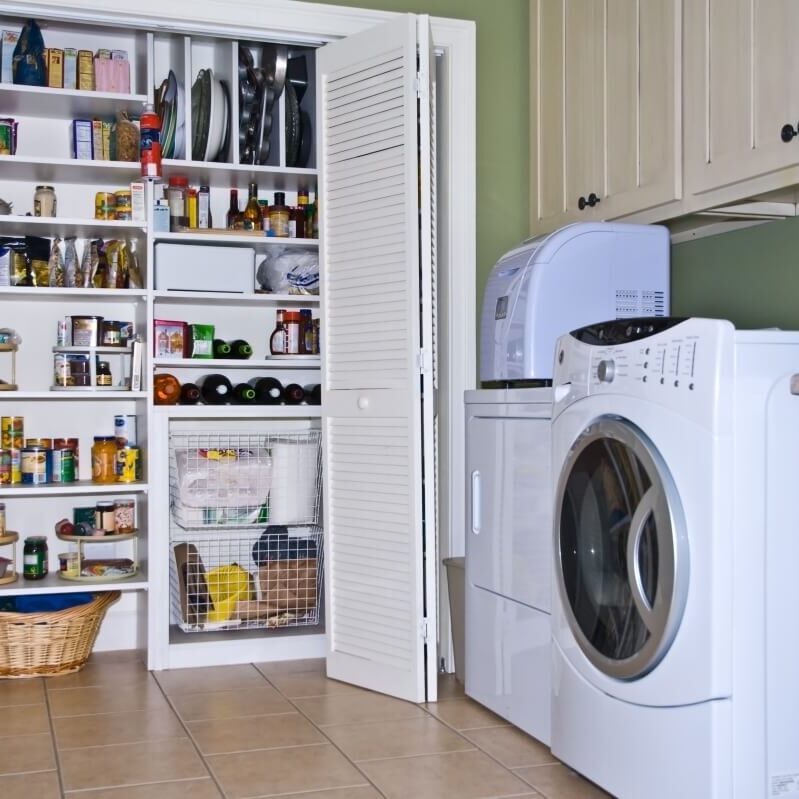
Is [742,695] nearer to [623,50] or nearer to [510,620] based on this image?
[510,620]

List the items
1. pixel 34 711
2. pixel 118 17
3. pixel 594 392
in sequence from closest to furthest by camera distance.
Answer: pixel 594 392 < pixel 34 711 < pixel 118 17

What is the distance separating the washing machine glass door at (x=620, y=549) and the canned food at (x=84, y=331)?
1.91m

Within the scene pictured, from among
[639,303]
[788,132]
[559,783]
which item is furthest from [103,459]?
[788,132]

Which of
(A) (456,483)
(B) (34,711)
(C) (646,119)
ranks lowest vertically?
(B) (34,711)

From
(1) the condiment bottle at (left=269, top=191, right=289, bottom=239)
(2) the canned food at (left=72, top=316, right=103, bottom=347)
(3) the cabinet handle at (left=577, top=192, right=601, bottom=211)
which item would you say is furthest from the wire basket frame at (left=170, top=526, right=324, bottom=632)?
(3) the cabinet handle at (left=577, top=192, right=601, bottom=211)

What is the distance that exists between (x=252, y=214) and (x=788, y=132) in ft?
6.92

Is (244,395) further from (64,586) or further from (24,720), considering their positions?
(24,720)

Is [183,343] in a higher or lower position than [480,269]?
lower

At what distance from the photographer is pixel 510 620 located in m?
2.73

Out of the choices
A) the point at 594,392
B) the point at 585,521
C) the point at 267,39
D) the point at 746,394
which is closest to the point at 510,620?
the point at 585,521

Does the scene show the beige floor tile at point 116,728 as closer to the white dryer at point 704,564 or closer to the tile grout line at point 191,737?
the tile grout line at point 191,737

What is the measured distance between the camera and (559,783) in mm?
2340

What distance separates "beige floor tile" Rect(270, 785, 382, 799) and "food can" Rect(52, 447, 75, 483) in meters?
1.74

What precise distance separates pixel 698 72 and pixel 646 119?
25cm
